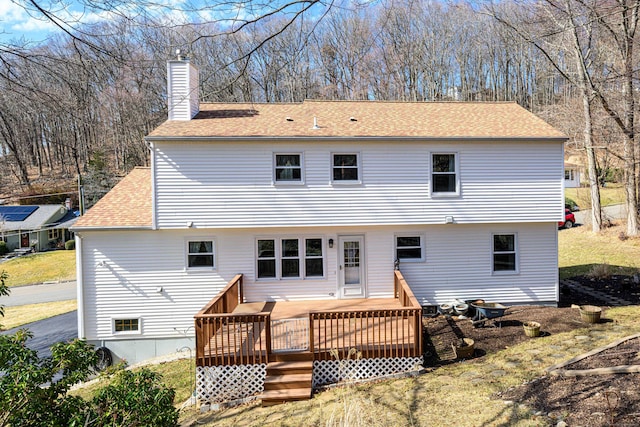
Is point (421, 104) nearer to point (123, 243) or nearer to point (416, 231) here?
point (416, 231)

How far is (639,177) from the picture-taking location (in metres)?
21.1

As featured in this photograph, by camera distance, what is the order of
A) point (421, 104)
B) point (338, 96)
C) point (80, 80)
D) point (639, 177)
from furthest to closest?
point (338, 96) → point (639, 177) → point (421, 104) → point (80, 80)

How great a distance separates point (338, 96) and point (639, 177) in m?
20.2

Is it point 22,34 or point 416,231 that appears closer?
point 22,34

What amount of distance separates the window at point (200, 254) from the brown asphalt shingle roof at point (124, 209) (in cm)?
142

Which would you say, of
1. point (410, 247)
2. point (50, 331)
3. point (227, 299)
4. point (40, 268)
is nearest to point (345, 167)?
point (410, 247)

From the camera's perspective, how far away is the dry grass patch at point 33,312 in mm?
16672

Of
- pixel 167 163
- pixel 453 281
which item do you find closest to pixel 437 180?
pixel 453 281

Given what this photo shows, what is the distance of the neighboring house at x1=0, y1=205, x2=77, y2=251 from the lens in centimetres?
3091

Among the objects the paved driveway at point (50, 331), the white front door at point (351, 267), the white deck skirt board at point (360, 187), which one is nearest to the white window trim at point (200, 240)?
the white deck skirt board at point (360, 187)

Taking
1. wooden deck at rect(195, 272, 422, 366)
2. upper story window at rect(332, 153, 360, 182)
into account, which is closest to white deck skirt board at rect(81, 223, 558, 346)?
upper story window at rect(332, 153, 360, 182)

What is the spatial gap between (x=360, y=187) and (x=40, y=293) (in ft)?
70.9

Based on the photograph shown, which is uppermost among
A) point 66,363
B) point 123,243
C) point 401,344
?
point 123,243

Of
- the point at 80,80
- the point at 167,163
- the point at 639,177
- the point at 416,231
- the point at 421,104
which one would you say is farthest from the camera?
the point at 639,177
